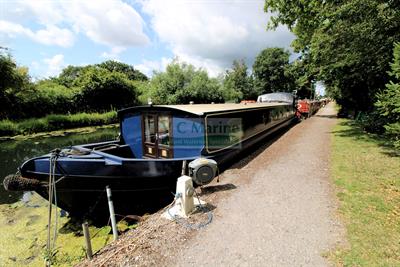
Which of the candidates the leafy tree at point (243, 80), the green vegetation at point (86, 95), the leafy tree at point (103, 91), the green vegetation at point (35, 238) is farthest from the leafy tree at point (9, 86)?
the leafy tree at point (243, 80)

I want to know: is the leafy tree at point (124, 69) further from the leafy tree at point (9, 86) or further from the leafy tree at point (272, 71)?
the leafy tree at point (9, 86)

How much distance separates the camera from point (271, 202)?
5.54 meters

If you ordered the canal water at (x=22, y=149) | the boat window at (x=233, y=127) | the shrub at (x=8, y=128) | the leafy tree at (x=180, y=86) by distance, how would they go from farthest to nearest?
the leafy tree at (x=180, y=86), the shrub at (x=8, y=128), the canal water at (x=22, y=149), the boat window at (x=233, y=127)

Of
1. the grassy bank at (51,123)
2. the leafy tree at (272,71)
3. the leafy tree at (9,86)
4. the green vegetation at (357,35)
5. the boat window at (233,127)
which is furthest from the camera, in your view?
the leafy tree at (272,71)

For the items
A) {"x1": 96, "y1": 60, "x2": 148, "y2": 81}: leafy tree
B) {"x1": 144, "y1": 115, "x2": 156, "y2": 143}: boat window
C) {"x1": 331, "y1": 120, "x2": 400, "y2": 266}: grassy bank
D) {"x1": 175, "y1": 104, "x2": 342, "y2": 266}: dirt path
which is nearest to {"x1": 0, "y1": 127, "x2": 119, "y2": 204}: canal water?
{"x1": 144, "y1": 115, "x2": 156, "y2": 143}: boat window

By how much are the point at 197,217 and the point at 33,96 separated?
27079mm

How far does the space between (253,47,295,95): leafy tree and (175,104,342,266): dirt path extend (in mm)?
42484

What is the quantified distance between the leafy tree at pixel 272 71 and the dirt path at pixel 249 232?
1692 inches

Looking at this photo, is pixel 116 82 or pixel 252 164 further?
pixel 116 82

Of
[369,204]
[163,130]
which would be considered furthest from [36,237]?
[369,204]

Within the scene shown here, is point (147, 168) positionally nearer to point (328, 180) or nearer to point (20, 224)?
point (20, 224)

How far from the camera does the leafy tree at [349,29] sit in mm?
10562

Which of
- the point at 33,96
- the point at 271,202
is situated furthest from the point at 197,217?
the point at 33,96

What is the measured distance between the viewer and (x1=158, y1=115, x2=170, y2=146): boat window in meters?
7.51
